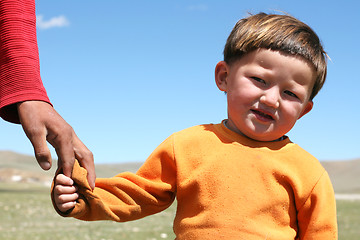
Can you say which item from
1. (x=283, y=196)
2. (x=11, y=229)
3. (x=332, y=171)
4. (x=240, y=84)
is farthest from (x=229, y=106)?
(x=332, y=171)

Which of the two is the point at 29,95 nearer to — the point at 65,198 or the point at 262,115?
the point at 65,198

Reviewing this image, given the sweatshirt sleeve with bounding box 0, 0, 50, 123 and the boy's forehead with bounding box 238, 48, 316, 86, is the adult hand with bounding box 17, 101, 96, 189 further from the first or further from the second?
the boy's forehead with bounding box 238, 48, 316, 86

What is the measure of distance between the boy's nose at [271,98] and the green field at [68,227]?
20.0 feet

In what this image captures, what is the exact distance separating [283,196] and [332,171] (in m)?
37.7

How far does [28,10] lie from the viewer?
7.93ft

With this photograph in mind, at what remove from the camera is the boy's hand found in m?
2.26

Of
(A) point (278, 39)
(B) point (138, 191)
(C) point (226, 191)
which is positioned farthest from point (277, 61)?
(B) point (138, 191)

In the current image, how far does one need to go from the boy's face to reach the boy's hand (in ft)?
2.80

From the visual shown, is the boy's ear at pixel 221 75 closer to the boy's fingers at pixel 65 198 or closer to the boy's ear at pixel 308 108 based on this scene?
the boy's ear at pixel 308 108

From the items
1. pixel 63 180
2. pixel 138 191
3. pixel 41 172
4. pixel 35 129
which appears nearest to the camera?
pixel 35 129

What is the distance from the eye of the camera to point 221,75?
2.69 meters

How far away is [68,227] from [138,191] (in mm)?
7573

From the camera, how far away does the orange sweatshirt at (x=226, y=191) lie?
2432 millimetres

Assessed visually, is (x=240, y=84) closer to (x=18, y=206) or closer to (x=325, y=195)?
(x=325, y=195)
